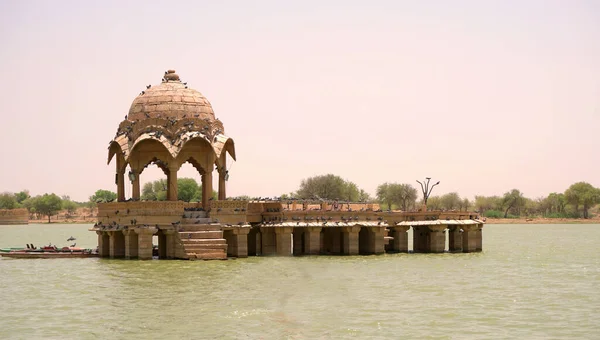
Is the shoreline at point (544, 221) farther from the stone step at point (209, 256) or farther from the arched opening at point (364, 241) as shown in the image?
the stone step at point (209, 256)

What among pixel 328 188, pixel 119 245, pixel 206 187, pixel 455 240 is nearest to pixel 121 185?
pixel 119 245

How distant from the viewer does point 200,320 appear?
3075cm

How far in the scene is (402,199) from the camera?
14388 cm

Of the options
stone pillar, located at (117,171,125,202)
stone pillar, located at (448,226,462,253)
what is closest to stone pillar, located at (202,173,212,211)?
stone pillar, located at (117,171,125,202)

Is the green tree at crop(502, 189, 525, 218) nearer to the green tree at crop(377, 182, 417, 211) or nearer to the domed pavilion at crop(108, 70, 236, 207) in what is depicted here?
the green tree at crop(377, 182, 417, 211)

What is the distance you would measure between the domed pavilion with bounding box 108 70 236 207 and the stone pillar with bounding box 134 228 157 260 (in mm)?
3831

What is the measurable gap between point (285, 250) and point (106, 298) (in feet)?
61.6

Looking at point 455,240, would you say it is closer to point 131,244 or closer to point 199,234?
point 199,234

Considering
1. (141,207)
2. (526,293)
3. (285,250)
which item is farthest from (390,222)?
(526,293)

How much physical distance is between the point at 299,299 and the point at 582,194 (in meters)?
129

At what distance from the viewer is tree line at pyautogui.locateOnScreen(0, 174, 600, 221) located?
125812mm

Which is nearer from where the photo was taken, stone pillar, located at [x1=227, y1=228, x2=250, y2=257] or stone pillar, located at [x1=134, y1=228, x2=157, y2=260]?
stone pillar, located at [x1=134, y1=228, x2=157, y2=260]

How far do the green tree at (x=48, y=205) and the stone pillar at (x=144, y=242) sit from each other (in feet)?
437

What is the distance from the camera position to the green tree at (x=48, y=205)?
179 m
